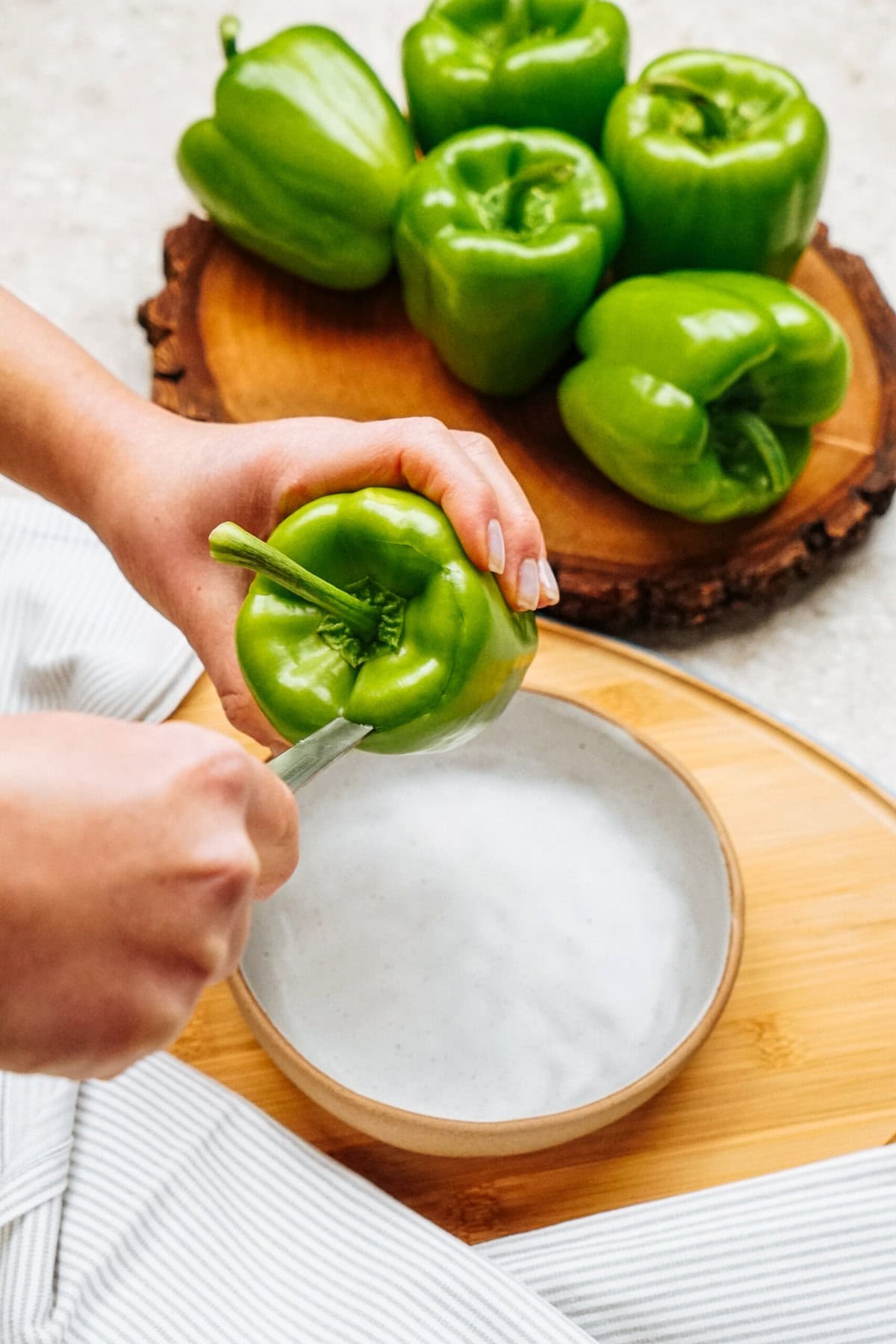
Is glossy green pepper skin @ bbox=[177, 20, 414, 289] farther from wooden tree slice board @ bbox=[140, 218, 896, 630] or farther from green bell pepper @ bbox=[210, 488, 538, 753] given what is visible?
green bell pepper @ bbox=[210, 488, 538, 753]

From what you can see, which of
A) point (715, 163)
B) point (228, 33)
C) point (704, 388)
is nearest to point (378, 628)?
point (704, 388)

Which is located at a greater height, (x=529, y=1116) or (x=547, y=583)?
(x=547, y=583)

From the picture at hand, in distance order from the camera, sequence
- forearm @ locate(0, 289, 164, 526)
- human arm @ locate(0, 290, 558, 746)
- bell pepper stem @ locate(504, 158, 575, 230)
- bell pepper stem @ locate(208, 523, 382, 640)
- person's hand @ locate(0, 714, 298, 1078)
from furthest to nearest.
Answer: bell pepper stem @ locate(504, 158, 575, 230), forearm @ locate(0, 289, 164, 526), human arm @ locate(0, 290, 558, 746), bell pepper stem @ locate(208, 523, 382, 640), person's hand @ locate(0, 714, 298, 1078)

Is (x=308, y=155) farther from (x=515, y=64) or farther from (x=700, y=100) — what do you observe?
(x=700, y=100)

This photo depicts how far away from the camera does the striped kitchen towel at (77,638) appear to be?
108 cm

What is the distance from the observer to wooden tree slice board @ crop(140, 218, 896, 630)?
127 centimetres

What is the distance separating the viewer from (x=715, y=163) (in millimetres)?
1288

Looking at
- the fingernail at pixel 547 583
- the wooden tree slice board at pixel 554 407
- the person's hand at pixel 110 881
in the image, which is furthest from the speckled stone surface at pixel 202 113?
the person's hand at pixel 110 881

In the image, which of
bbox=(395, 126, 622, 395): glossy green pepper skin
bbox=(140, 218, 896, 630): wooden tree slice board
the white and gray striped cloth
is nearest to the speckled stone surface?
bbox=(140, 218, 896, 630): wooden tree slice board

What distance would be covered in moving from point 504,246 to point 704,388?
0.83ft

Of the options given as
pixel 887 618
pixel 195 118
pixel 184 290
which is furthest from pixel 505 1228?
pixel 195 118

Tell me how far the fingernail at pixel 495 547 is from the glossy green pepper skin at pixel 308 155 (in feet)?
2.31

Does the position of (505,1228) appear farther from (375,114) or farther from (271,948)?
(375,114)

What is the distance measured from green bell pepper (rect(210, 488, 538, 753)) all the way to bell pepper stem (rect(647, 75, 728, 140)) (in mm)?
761
